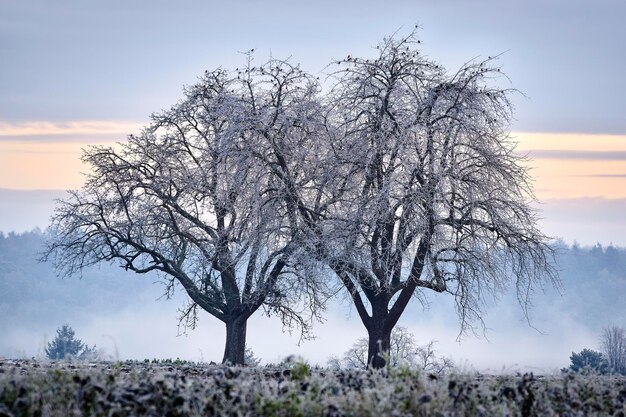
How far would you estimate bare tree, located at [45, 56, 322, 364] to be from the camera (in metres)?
25.9

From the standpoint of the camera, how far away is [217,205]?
27.9 metres

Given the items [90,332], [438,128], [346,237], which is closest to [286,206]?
[346,237]

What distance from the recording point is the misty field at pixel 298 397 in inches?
419

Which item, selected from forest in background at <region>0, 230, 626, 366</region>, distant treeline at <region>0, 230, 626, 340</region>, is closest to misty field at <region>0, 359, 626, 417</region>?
forest in background at <region>0, 230, 626, 366</region>

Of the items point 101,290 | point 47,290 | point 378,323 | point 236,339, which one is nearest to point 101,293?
point 101,290

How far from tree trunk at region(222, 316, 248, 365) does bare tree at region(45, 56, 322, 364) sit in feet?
0.11

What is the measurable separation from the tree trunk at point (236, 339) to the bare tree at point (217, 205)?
0.03 metres

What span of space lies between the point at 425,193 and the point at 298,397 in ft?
43.2

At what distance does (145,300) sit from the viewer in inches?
7623

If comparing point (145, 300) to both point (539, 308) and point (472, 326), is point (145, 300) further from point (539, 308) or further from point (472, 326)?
point (472, 326)

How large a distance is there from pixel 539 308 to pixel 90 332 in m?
91.5

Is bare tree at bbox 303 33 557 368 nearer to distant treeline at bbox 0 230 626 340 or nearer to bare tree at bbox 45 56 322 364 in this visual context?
bare tree at bbox 45 56 322 364

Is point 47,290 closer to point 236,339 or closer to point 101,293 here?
point 101,293

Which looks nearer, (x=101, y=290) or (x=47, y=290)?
(x=47, y=290)
